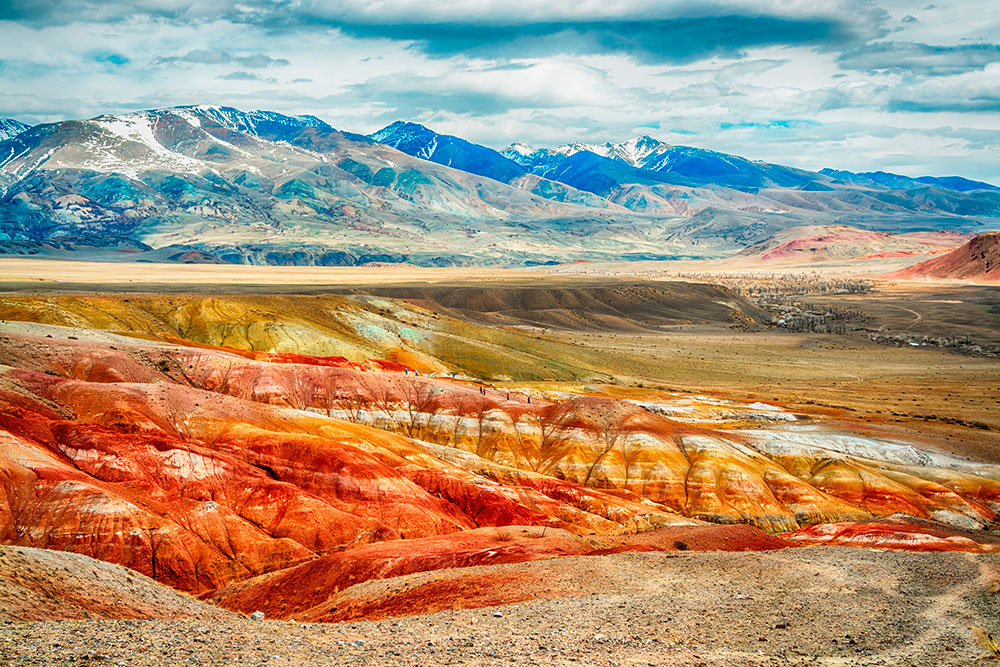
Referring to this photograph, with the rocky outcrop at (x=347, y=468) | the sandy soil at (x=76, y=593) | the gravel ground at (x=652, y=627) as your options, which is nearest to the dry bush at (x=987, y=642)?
the gravel ground at (x=652, y=627)

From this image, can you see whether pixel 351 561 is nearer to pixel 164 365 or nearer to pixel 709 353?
pixel 164 365

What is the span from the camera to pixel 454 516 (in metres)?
57.9

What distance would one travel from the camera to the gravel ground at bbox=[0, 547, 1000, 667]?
21.9 metres

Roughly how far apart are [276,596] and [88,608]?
1340 cm

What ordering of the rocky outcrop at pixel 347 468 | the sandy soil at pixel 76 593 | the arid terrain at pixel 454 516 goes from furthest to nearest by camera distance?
the rocky outcrop at pixel 347 468 → the arid terrain at pixel 454 516 → the sandy soil at pixel 76 593

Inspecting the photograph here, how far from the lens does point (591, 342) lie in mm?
195125

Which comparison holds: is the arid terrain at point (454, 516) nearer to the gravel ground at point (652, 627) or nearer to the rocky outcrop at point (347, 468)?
the gravel ground at point (652, 627)

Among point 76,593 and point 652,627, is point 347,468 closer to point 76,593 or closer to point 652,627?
point 76,593

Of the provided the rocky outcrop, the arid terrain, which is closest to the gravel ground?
the arid terrain

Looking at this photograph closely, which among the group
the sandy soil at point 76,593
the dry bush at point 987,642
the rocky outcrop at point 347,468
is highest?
the sandy soil at point 76,593

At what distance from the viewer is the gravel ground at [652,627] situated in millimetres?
21859

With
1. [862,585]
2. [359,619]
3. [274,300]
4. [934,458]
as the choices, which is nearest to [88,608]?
[359,619]

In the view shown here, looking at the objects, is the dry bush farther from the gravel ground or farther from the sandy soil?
the sandy soil

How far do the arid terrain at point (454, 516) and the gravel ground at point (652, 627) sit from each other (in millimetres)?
145
